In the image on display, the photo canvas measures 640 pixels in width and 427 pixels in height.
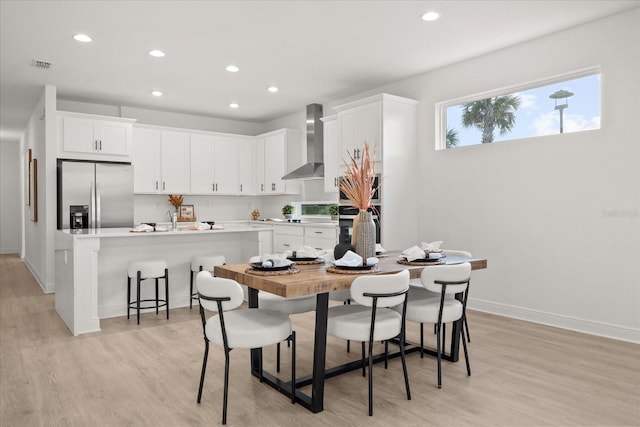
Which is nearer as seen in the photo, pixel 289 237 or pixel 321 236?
pixel 321 236

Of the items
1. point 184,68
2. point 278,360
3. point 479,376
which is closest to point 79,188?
point 184,68

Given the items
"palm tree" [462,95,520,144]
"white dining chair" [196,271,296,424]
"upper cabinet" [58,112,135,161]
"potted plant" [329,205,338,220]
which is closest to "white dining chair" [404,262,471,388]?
"white dining chair" [196,271,296,424]

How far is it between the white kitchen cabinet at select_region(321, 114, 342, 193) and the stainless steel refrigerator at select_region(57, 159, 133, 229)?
116 inches

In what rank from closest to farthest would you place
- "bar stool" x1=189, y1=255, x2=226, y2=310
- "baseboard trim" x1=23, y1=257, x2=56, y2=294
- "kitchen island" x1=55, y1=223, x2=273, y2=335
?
"kitchen island" x1=55, y1=223, x2=273, y2=335 → "bar stool" x1=189, y1=255, x2=226, y2=310 → "baseboard trim" x1=23, y1=257, x2=56, y2=294

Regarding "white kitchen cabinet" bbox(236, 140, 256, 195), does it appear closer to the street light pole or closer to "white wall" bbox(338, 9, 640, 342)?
"white wall" bbox(338, 9, 640, 342)

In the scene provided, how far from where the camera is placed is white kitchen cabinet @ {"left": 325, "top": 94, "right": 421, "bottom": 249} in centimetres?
523

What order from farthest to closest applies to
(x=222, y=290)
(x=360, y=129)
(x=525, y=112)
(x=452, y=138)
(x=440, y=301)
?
Result: (x=360, y=129), (x=452, y=138), (x=525, y=112), (x=440, y=301), (x=222, y=290)

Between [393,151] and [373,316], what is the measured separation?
10.5 feet

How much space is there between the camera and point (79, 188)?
620 cm

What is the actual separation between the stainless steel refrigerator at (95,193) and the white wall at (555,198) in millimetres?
4396

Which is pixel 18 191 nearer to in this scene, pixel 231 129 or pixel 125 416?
pixel 231 129

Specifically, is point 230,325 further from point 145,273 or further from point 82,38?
point 82,38

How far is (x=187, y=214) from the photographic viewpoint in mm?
7734

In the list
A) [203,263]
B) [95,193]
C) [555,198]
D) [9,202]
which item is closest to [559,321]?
[555,198]
